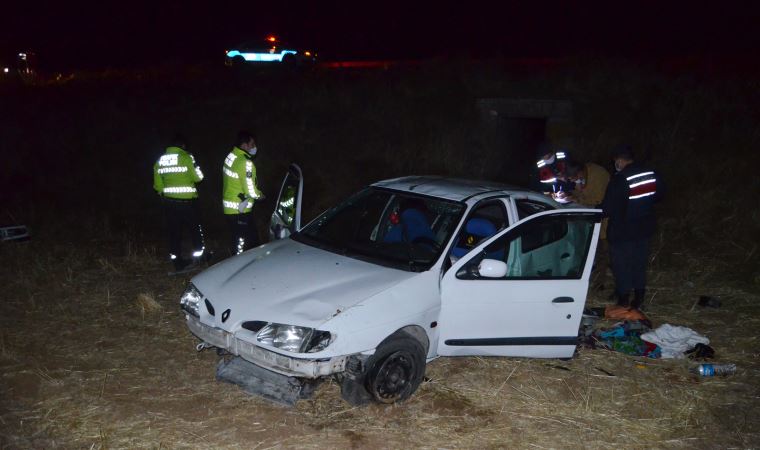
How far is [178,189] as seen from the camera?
7.68 metres

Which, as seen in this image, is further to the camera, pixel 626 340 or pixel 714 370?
pixel 626 340

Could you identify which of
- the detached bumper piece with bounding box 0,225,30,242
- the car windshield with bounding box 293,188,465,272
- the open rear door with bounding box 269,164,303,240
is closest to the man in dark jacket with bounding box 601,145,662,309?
the car windshield with bounding box 293,188,465,272

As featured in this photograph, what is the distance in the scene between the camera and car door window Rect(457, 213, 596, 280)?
5.09m

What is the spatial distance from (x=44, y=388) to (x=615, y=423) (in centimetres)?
420

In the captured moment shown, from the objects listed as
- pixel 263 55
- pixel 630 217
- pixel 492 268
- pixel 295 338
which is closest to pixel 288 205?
pixel 295 338

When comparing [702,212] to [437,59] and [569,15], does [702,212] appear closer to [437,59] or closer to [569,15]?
[437,59]

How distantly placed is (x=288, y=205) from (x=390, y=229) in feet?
4.23

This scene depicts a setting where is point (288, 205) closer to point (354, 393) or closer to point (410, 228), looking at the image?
point (410, 228)

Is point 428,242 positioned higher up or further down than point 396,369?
higher up

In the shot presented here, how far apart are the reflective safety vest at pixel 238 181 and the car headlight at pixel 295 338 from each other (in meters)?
3.24

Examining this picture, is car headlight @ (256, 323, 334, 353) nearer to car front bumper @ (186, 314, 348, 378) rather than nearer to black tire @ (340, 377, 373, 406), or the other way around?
car front bumper @ (186, 314, 348, 378)

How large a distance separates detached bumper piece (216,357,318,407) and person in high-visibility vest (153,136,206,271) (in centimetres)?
352

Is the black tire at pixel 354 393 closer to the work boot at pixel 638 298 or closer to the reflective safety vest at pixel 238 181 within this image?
the reflective safety vest at pixel 238 181

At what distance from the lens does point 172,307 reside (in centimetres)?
666
